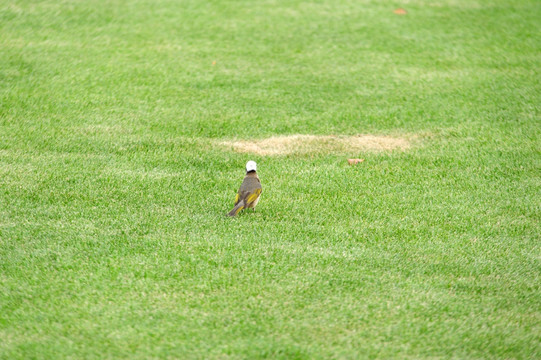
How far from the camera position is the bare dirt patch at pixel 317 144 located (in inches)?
284

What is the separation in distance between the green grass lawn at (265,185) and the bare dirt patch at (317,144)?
0.40 ft

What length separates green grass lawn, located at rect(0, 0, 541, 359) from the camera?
14.0 feet

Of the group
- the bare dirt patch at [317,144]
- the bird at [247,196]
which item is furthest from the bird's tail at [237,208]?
the bare dirt patch at [317,144]

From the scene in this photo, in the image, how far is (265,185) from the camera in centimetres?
635

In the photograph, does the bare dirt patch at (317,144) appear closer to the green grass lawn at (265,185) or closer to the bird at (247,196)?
the green grass lawn at (265,185)

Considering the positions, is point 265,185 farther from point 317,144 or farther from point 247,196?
point 317,144

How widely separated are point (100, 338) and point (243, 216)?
6.52ft

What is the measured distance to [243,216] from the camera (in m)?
5.70

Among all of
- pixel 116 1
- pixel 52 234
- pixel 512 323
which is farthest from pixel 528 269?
pixel 116 1

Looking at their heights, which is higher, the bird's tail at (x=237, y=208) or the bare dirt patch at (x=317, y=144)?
the bird's tail at (x=237, y=208)

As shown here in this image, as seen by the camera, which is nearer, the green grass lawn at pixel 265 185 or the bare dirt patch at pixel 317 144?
the green grass lawn at pixel 265 185

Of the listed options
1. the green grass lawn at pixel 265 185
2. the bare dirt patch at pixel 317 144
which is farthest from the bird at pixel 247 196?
the bare dirt patch at pixel 317 144

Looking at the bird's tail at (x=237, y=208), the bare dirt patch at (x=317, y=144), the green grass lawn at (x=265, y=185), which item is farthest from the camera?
the bare dirt patch at (x=317, y=144)

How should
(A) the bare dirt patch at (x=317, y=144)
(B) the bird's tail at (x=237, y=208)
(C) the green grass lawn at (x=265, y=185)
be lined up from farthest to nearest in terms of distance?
(A) the bare dirt patch at (x=317, y=144), (B) the bird's tail at (x=237, y=208), (C) the green grass lawn at (x=265, y=185)
